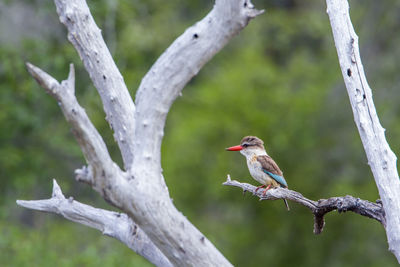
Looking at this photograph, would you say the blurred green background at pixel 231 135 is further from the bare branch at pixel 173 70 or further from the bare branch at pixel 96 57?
the bare branch at pixel 173 70

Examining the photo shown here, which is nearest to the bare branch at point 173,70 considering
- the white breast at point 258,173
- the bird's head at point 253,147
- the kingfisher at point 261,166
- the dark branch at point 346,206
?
the dark branch at point 346,206

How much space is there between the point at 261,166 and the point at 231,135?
7743 mm

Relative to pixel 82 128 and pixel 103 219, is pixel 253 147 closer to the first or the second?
pixel 103 219

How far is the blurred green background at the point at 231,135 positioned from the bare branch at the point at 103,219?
5666mm

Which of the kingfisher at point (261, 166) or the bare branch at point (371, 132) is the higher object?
the kingfisher at point (261, 166)

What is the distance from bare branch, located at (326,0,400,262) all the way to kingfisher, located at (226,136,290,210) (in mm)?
1599

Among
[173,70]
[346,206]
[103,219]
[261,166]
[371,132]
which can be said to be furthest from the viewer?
[261,166]

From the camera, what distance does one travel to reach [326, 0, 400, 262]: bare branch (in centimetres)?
477

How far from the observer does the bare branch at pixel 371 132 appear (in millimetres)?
4770

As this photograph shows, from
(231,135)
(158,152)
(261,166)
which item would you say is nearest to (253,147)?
(261,166)

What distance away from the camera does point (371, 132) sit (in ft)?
15.9

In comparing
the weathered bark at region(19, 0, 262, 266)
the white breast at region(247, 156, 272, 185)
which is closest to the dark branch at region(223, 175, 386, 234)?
the weathered bark at region(19, 0, 262, 266)

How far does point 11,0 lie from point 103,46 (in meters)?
6.71

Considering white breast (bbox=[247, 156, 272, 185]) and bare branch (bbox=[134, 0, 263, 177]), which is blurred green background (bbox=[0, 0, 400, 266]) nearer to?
white breast (bbox=[247, 156, 272, 185])
